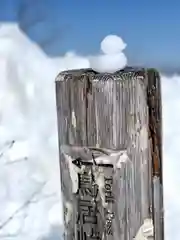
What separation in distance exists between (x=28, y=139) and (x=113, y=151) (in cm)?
36

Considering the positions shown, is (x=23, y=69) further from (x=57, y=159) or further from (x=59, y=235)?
(x=59, y=235)

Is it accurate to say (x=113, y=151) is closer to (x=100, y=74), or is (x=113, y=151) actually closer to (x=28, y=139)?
(x=100, y=74)

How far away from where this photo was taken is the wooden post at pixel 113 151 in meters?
1.35

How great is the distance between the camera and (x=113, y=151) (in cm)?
136

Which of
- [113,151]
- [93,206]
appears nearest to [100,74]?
[113,151]

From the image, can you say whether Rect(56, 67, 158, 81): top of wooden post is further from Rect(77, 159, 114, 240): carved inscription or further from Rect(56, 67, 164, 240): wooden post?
Rect(77, 159, 114, 240): carved inscription

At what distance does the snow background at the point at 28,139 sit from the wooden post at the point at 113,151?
0.14 m

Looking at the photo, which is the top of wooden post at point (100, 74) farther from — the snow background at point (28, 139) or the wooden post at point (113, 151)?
the snow background at point (28, 139)

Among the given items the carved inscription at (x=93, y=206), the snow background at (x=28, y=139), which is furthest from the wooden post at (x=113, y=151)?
the snow background at (x=28, y=139)

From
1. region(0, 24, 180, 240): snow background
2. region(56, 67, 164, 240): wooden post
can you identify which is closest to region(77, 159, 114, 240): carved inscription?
region(56, 67, 164, 240): wooden post

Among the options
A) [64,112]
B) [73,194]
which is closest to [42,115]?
[64,112]

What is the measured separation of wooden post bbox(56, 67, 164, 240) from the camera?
135 cm

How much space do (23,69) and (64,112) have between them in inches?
10.1

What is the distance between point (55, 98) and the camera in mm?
1560
